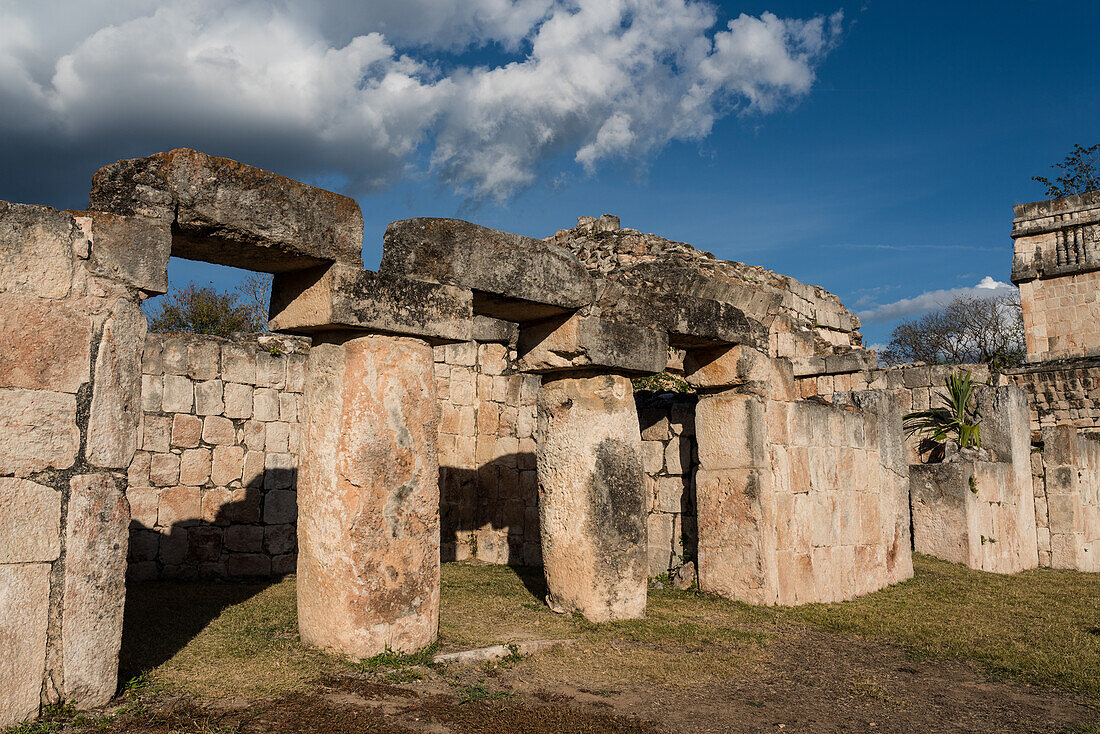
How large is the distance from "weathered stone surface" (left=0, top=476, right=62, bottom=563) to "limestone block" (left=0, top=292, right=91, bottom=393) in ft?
1.68

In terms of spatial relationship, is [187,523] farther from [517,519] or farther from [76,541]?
[76,541]

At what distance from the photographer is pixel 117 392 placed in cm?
436

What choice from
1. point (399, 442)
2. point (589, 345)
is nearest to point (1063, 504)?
point (589, 345)

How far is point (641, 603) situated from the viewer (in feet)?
23.1

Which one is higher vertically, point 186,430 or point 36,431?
point 186,430

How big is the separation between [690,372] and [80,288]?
5.84 meters

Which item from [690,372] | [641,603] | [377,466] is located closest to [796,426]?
[690,372]

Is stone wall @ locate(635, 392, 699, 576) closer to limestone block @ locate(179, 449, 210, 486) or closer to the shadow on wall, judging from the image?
the shadow on wall

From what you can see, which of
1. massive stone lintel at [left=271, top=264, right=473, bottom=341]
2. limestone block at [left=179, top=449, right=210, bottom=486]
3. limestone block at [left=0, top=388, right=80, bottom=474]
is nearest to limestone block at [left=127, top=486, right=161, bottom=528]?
limestone block at [left=179, top=449, right=210, bottom=486]

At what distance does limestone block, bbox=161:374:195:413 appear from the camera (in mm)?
8711

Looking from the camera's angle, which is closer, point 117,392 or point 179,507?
point 117,392

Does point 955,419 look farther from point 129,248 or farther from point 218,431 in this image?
point 129,248

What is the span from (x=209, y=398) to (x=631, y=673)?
5891mm

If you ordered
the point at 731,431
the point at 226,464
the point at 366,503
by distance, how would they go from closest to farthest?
the point at 366,503, the point at 731,431, the point at 226,464
